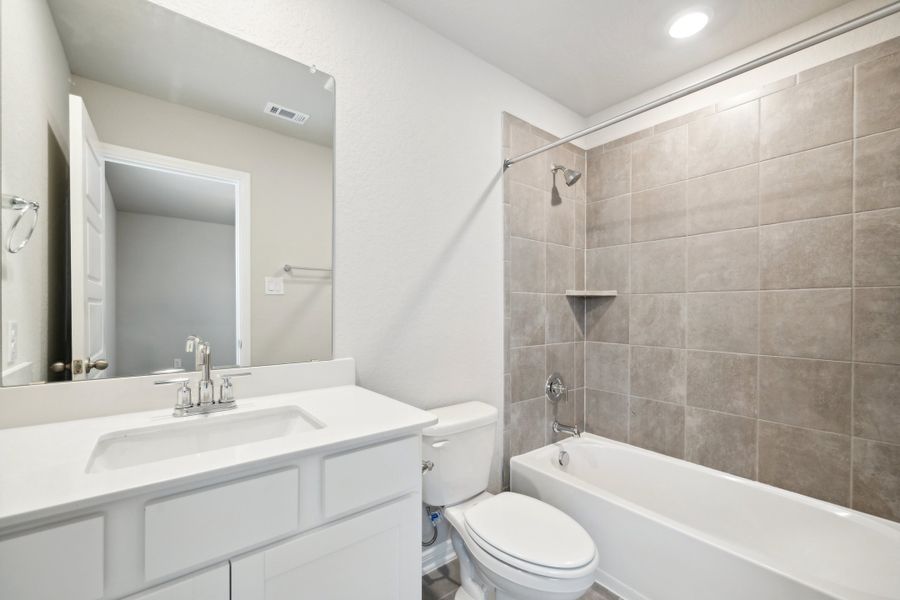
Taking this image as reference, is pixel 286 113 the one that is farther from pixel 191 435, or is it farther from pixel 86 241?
pixel 191 435

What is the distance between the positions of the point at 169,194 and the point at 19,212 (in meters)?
0.32

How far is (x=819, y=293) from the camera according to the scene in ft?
5.32

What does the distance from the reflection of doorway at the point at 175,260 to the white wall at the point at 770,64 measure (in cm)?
217

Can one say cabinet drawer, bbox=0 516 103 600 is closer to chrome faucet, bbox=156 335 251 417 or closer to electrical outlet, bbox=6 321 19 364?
chrome faucet, bbox=156 335 251 417

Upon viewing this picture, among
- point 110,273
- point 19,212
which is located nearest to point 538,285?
point 110,273

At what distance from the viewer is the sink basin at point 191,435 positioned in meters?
0.91

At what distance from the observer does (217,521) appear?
72cm

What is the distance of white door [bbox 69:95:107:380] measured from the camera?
1.01 meters

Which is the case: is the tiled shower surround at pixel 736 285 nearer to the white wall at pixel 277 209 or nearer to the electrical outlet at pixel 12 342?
the white wall at pixel 277 209

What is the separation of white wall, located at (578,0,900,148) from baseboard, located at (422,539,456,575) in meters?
2.46

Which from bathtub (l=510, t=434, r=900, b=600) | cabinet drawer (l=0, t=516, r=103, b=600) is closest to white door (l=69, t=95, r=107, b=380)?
cabinet drawer (l=0, t=516, r=103, b=600)

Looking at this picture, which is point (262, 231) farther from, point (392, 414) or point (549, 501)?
point (549, 501)

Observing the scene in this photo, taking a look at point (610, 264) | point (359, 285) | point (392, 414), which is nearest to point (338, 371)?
point (359, 285)

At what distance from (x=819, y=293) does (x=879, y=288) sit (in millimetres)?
171
